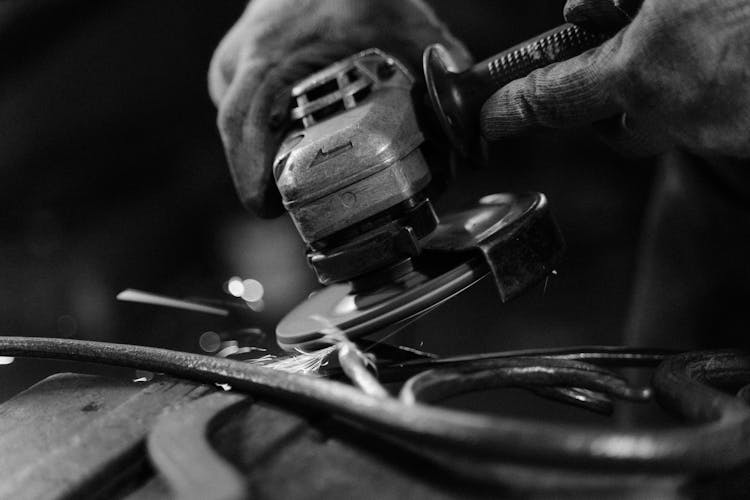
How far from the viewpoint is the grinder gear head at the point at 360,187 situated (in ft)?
2.88

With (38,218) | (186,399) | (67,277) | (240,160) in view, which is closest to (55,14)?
(38,218)

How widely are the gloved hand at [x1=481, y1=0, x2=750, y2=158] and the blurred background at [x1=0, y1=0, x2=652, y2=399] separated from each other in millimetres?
1263

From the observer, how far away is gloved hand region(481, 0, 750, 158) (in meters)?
0.75

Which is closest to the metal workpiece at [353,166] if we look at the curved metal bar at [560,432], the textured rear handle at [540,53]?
the textured rear handle at [540,53]

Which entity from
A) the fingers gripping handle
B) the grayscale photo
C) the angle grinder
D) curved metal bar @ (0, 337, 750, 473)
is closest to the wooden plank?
the grayscale photo

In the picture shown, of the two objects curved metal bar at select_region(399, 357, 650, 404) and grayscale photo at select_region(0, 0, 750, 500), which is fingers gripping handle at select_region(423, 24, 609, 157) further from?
curved metal bar at select_region(399, 357, 650, 404)

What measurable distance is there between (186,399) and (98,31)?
173 cm

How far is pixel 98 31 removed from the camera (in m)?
2.11

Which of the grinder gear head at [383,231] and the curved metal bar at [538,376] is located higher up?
the grinder gear head at [383,231]

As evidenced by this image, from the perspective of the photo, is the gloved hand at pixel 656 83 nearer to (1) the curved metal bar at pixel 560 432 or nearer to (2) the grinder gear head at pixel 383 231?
(2) the grinder gear head at pixel 383 231

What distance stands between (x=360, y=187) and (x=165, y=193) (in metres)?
1.60

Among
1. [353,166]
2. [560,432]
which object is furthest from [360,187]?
[560,432]

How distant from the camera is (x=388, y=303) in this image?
857 mm

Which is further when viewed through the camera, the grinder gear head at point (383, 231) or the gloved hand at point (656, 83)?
the grinder gear head at point (383, 231)
